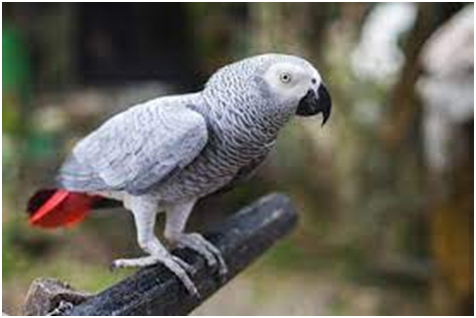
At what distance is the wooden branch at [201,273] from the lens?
23.8 inches

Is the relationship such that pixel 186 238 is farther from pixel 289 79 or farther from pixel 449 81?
pixel 449 81

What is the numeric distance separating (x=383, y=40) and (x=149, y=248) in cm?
102

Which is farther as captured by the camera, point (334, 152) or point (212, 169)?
point (334, 152)

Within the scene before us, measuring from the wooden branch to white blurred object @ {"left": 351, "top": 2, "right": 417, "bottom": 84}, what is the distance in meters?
0.64

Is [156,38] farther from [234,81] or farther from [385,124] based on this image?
[234,81]

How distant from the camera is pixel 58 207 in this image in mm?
697

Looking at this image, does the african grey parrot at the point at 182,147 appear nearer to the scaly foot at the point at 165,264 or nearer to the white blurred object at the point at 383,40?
the scaly foot at the point at 165,264

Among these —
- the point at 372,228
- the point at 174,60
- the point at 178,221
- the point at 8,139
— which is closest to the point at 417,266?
the point at 372,228

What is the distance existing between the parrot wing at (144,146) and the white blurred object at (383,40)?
977mm

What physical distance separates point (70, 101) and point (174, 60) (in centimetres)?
39

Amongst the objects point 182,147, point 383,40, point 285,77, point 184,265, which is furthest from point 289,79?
point 383,40

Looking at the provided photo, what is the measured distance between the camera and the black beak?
0.57 meters

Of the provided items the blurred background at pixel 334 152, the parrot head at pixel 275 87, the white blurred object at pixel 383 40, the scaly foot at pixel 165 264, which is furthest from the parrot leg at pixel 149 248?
the white blurred object at pixel 383 40

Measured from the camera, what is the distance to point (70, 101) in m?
2.69
